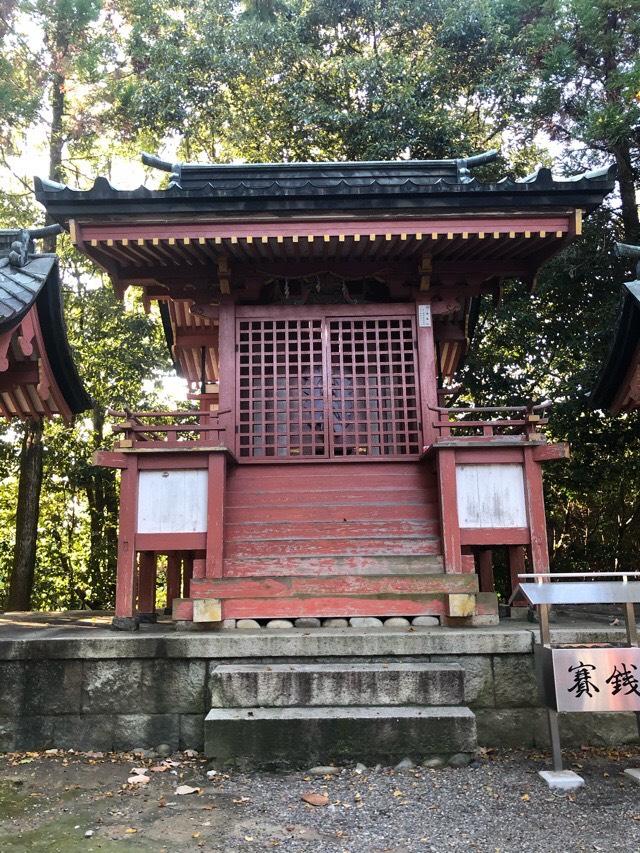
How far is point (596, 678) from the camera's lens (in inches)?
173

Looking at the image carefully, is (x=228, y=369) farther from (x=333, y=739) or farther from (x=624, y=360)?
(x=333, y=739)

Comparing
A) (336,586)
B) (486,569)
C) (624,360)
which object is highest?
(624,360)

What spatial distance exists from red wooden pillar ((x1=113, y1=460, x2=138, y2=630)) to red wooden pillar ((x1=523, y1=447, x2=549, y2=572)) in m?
3.98

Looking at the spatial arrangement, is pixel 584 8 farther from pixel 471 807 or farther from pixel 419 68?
pixel 471 807

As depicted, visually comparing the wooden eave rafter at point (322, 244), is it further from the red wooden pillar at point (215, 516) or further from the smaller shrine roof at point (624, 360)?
the red wooden pillar at point (215, 516)

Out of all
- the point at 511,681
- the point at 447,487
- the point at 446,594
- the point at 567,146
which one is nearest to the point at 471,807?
the point at 511,681

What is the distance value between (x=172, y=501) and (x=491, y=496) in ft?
10.8

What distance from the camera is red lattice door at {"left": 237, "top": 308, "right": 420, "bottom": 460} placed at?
26.3ft

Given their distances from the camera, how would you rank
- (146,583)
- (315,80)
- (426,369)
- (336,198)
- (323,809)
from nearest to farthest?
(323,809) → (336,198) → (426,369) → (146,583) → (315,80)

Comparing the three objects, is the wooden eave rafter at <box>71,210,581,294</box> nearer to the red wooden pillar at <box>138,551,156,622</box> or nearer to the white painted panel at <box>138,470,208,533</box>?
the white painted panel at <box>138,470,208,533</box>

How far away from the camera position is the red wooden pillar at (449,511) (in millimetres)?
6730

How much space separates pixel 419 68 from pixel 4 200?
33.8ft

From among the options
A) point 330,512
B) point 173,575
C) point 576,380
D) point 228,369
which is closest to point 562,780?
point 330,512

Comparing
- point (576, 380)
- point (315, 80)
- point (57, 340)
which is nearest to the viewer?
point (57, 340)
